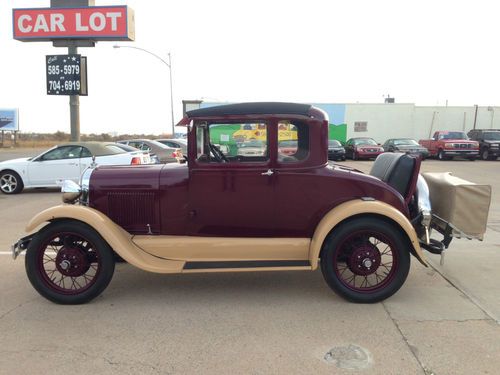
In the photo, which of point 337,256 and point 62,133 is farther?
point 62,133

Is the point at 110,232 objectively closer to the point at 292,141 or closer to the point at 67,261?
the point at 67,261

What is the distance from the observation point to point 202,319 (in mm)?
3908

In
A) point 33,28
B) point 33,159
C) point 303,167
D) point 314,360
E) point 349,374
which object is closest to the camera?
point 349,374

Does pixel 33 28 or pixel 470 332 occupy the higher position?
pixel 33 28

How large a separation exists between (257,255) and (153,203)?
1.18 metres

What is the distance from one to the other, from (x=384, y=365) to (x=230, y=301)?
1.68 m

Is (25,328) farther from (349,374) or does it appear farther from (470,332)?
(470,332)

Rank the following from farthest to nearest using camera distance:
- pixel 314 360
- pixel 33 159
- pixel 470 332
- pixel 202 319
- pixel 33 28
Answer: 1. pixel 33 28
2. pixel 33 159
3. pixel 202 319
4. pixel 470 332
5. pixel 314 360

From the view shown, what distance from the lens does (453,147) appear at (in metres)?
26.0

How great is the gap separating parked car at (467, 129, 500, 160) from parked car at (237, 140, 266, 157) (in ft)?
86.7

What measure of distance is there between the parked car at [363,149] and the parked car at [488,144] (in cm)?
617

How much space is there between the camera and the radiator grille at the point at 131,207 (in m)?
4.45

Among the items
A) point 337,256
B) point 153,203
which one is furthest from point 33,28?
point 337,256

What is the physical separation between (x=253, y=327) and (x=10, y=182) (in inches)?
431
